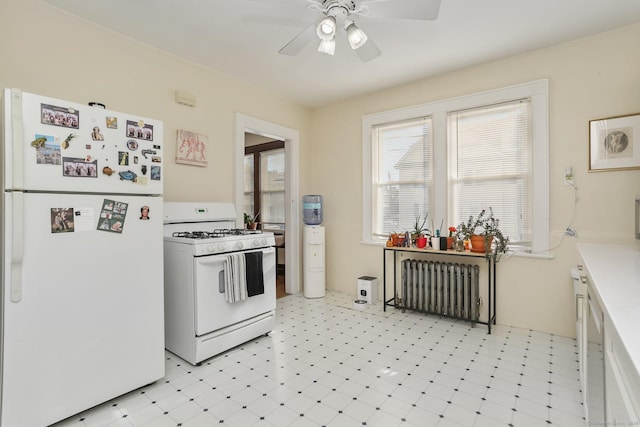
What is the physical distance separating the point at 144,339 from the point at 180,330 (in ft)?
1.44

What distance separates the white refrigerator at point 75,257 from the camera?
1.58 metres

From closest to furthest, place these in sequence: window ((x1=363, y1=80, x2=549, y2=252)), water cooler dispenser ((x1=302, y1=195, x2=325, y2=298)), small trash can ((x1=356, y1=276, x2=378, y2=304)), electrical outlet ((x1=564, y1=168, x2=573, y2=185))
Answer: electrical outlet ((x1=564, y1=168, x2=573, y2=185)) < window ((x1=363, y1=80, x2=549, y2=252)) < small trash can ((x1=356, y1=276, x2=378, y2=304)) < water cooler dispenser ((x1=302, y1=195, x2=325, y2=298))

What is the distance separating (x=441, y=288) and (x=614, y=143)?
6.40ft

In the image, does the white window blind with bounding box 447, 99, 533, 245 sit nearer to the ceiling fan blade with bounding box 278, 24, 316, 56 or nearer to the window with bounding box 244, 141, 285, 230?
the ceiling fan blade with bounding box 278, 24, 316, 56

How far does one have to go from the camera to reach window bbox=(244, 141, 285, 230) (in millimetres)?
5621

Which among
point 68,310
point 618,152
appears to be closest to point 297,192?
point 68,310

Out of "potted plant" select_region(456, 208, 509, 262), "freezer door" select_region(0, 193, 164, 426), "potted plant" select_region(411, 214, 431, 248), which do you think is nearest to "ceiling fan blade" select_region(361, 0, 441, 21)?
"freezer door" select_region(0, 193, 164, 426)

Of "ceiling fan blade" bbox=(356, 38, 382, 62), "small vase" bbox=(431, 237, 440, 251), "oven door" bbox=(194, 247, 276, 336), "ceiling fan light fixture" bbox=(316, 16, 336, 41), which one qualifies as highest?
"ceiling fan light fixture" bbox=(316, 16, 336, 41)

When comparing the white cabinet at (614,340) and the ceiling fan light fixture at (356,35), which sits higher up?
the ceiling fan light fixture at (356,35)

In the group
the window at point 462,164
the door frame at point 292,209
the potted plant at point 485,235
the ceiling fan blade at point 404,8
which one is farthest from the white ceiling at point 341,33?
the potted plant at point 485,235

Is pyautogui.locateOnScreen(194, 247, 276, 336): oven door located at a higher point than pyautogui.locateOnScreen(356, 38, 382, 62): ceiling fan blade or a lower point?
lower

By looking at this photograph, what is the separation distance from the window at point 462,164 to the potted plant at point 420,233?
0.27ft

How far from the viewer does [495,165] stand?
3.24 meters

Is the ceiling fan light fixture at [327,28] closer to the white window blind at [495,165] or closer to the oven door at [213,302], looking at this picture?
the oven door at [213,302]
